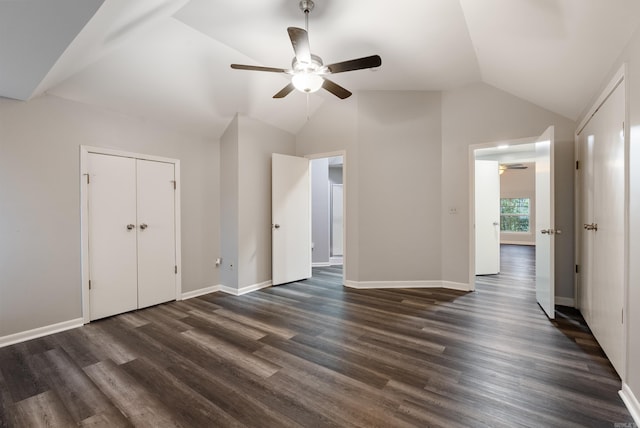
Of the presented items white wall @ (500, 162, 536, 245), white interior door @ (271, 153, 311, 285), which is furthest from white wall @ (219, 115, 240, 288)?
white wall @ (500, 162, 536, 245)

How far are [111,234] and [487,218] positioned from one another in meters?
5.35

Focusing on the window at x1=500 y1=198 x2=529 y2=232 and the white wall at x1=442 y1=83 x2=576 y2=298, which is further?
the window at x1=500 y1=198 x2=529 y2=232

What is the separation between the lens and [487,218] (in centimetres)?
470

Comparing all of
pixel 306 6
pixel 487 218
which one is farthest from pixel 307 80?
pixel 487 218

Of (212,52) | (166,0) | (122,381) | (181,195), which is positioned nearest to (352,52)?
(212,52)

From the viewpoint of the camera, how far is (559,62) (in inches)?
93.0

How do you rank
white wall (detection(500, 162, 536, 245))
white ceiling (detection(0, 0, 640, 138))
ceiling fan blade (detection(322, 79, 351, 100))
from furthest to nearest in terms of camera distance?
1. white wall (detection(500, 162, 536, 245))
2. ceiling fan blade (detection(322, 79, 351, 100))
3. white ceiling (detection(0, 0, 640, 138))

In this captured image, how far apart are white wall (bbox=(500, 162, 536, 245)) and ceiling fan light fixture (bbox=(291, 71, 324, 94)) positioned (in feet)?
30.6

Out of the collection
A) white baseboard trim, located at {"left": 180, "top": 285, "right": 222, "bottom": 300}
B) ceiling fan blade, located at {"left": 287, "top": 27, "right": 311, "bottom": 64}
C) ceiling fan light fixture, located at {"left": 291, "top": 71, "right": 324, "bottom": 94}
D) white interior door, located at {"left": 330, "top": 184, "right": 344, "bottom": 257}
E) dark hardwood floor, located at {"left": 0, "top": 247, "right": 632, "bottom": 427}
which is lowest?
dark hardwood floor, located at {"left": 0, "top": 247, "right": 632, "bottom": 427}

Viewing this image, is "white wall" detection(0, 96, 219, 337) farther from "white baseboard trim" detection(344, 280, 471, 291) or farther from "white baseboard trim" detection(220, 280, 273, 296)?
"white baseboard trim" detection(344, 280, 471, 291)

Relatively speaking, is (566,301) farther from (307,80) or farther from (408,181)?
(307,80)

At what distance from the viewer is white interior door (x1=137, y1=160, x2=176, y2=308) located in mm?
3275

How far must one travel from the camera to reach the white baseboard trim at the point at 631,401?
1.48 metres

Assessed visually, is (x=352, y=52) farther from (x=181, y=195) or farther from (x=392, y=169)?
(x=181, y=195)
